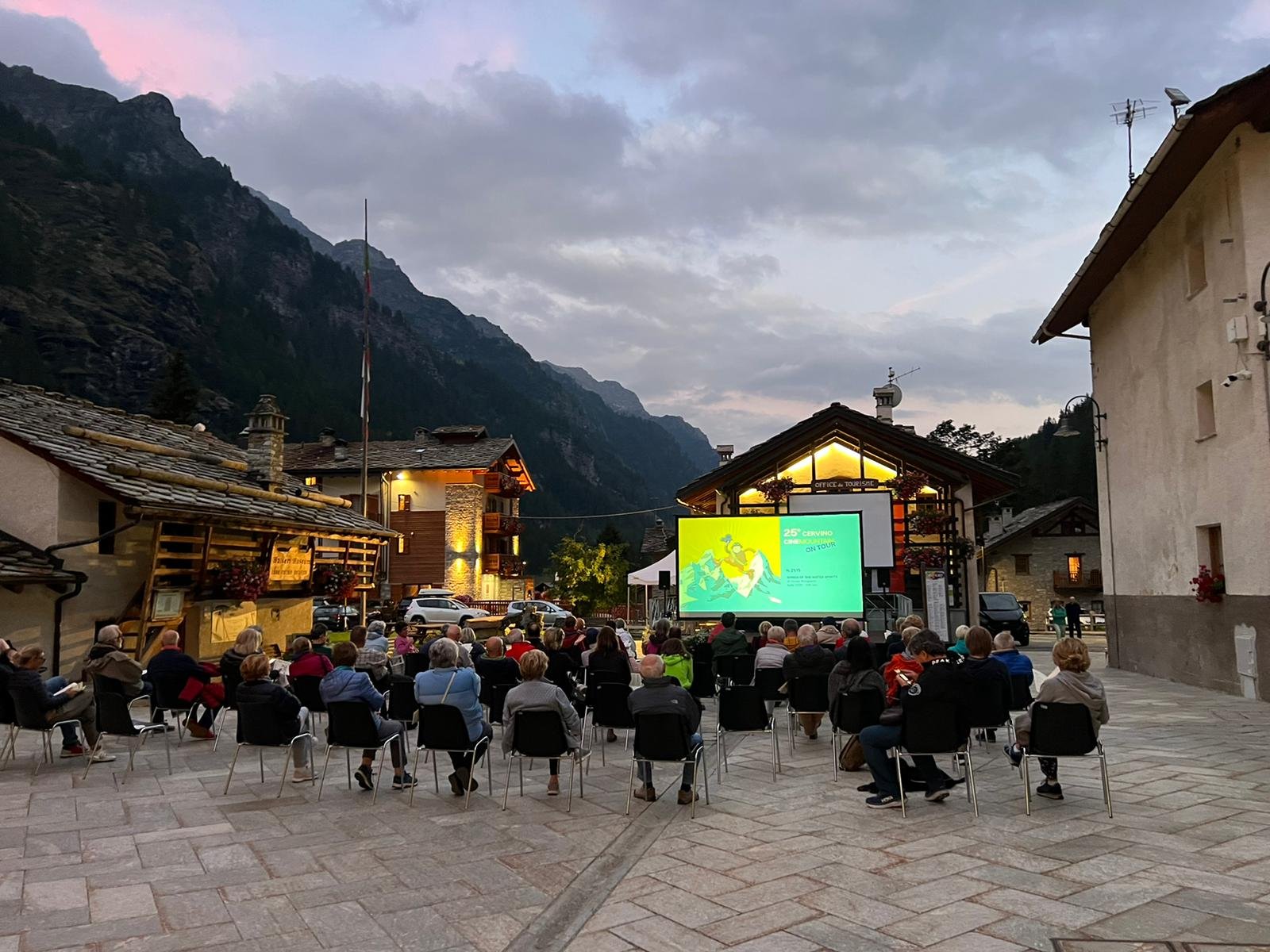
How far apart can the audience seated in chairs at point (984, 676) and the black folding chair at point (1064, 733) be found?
0.81 meters

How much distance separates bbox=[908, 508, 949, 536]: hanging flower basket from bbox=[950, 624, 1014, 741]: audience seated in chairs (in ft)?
44.9

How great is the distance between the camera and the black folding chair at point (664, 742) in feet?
20.1

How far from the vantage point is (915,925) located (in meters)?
3.96

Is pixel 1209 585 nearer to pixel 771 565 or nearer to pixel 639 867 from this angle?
pixel 771 565

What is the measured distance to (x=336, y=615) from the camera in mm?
26922

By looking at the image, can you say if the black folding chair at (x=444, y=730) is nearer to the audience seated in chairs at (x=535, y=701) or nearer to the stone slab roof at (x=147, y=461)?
the audience seated in chairs at (x=535, y=701)

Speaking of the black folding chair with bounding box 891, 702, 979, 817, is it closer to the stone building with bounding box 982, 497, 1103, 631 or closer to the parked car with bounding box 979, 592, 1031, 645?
the parked car with bounding box 979, 592, 1031, 645

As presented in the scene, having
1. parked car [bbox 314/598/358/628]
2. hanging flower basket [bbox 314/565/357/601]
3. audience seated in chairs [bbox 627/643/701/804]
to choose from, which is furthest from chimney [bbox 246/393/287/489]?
audience seated in chairs [bbox 627/643/701/804]

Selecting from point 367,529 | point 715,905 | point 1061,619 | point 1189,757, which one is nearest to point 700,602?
point 367,529

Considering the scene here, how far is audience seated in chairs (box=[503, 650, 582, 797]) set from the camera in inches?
253

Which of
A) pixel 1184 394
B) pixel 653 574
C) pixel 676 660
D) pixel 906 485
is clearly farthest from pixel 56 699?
pixel 653 574

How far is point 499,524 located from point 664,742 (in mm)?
37190

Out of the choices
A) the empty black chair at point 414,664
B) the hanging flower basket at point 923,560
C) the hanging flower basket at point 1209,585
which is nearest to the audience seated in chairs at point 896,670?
the empty black chair at point 414,664

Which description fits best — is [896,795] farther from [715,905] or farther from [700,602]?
[700,602]
